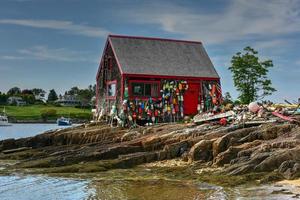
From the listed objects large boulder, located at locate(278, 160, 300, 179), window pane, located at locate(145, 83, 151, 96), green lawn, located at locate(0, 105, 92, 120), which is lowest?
large boulder, located at locate(278, 160, 300, 179)

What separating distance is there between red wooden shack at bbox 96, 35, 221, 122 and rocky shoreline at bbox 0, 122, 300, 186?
9.14 metres

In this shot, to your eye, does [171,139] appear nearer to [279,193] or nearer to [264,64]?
[279,193]

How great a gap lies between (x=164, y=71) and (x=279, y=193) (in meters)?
27.6

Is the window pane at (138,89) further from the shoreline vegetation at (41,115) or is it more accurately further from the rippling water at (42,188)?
the shoreline vegetation at (41,115)

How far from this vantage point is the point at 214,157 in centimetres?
2330

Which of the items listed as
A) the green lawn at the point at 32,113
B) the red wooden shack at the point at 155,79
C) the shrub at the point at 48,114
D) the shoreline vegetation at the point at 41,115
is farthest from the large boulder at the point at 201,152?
the shrub at the point at 48,114

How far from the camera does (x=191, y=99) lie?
4438 cm

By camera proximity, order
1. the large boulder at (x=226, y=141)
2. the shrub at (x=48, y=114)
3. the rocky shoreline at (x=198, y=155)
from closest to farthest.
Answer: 1. the rocky shoreline at (x=198, y=155)
2. the large boulder at (x=226, y=141)
3. the shrub at (x=48, y=114)

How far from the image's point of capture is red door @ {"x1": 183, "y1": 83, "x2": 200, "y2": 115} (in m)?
44.1

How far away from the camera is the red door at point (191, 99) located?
44.1m

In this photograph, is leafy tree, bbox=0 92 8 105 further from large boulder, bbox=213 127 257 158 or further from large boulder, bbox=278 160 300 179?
large boulder, bbox=278 160 300 179

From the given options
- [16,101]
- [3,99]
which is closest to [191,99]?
[16,101]

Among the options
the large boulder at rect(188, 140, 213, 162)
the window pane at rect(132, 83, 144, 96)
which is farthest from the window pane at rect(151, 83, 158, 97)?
the large boulder at rect(188, 140, 213, 162)

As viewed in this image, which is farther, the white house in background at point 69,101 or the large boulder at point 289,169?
the white house in background at point 69,101
